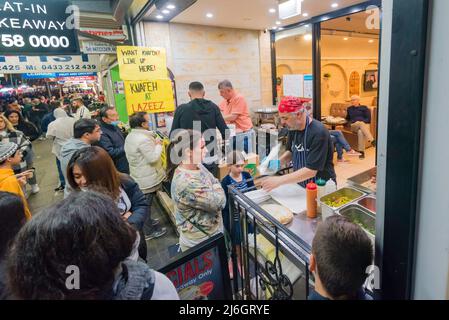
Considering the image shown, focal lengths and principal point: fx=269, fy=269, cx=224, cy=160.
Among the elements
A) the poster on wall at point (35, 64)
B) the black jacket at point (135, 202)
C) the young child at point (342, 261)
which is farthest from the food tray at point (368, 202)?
→ the poster on wall at point (35, 64)

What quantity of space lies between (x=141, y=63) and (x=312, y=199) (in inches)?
130

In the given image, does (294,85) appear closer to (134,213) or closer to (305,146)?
(305,146)

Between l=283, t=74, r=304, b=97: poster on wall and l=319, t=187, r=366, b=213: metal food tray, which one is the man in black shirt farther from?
l=283, t=74, r=304, b=97: poster on wall

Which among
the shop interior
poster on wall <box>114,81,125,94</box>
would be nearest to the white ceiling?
the shop interior

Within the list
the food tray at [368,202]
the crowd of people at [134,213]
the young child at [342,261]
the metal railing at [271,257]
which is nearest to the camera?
the crowd of people at [134,213]

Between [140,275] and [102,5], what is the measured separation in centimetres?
479

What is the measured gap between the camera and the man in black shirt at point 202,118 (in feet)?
11.9

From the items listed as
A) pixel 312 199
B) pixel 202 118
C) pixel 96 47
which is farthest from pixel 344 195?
pixel 96 47

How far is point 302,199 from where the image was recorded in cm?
188

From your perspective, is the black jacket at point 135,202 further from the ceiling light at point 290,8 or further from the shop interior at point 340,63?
the shop interior at point 340,63

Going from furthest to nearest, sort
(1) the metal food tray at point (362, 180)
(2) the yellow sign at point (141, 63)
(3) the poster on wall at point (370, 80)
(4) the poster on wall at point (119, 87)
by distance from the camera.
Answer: (3) the poster on wall at point (370, 80) < (4) the poster on wall at point (119, 87) < (2) the yellow sign at point (141, 63) < (1) the metal food tray at point (362, 180)

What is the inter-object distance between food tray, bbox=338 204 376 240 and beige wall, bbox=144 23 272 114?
499cm

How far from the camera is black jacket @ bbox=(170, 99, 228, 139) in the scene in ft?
11.9

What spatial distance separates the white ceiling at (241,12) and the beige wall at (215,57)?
0.26 metres
